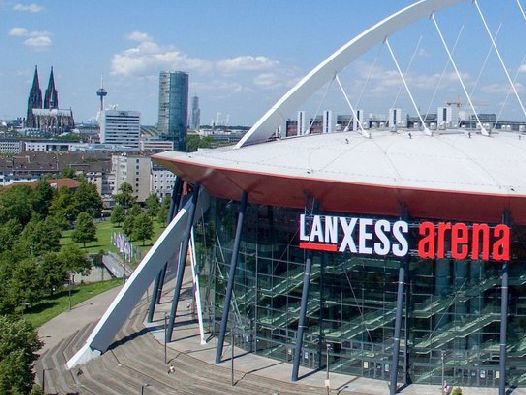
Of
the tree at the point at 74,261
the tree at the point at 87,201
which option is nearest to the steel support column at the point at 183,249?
the tree at the point at 74,261

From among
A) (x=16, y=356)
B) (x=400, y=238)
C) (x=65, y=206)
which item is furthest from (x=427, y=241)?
(x=65, y=206)

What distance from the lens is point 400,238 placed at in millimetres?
44844

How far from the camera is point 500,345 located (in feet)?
147

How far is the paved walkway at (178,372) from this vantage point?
155 feet

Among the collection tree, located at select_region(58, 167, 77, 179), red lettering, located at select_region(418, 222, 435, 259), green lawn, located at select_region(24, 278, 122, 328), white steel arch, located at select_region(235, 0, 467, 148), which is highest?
white steel arch, located at select_region(235, 0, 467, 148)

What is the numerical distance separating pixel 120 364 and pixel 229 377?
897 cm

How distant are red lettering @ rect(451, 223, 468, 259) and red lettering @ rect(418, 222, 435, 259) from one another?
1.17 m

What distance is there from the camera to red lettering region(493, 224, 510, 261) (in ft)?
143

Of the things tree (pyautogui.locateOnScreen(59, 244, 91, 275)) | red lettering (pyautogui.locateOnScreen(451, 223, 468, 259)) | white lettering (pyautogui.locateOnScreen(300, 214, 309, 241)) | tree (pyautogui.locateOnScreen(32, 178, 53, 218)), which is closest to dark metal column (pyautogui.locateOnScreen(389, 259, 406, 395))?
red lettering (pyautogui.locateOnScreen(451, 223, 468, 259))

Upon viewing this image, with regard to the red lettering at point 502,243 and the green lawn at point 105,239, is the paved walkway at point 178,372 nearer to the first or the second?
the red lettering at point 502,243

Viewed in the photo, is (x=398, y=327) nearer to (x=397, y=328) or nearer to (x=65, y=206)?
(x=397, y=328)

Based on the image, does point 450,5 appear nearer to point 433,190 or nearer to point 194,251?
point 433,190

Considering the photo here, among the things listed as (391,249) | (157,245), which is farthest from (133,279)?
(391,249)

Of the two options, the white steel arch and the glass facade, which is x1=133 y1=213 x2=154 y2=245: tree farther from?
the glass facade
